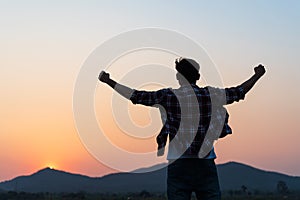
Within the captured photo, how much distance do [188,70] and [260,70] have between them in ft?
2.10

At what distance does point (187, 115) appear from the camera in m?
5.10

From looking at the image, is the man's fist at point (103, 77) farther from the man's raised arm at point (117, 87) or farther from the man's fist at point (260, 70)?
the man's fist at point (260, 70)

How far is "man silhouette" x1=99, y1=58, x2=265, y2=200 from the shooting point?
5.09 m

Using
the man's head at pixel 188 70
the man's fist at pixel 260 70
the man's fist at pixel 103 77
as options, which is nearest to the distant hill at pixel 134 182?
the man's fist at pixel 260 70

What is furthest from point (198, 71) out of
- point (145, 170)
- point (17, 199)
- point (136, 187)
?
point (136, 187)

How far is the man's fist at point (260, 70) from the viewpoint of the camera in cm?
543

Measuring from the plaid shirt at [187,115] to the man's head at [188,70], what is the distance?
0.38ft

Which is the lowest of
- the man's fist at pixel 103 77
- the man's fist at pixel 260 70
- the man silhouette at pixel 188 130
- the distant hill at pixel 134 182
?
the man silhouette at pixel 188 130

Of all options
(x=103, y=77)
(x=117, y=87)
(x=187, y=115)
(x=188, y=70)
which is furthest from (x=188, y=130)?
(x=103, y=77)

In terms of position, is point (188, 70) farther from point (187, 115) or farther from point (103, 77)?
point (103, 77)

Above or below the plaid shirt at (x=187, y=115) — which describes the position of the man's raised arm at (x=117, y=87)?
above

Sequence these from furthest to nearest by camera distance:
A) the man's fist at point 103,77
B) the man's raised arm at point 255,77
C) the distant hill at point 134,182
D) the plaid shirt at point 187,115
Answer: the distant hill at point 134,182, the man's raised arm at point 255,77, the man's fist at point 103,77, the plaid shirt at point 187,115

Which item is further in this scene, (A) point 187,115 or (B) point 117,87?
(B) point 117,87

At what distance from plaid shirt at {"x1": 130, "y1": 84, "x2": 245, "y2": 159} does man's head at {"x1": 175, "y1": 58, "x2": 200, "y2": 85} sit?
12cm
